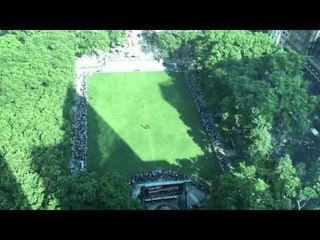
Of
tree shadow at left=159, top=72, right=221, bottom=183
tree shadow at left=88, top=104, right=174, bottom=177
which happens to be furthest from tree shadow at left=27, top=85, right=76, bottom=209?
tree shadow at left=159, top=72, right=221, bottom=183

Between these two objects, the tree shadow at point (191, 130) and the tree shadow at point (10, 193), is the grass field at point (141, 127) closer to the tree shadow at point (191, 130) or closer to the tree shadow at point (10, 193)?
the tree shadow at point (191, 130)

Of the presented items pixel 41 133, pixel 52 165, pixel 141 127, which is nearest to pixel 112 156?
pixel 141 127

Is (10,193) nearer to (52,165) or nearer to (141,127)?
(52,165)

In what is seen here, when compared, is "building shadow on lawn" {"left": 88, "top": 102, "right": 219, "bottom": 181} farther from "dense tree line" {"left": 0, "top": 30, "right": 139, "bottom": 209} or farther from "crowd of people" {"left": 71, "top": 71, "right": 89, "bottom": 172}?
"dense tree line" {"left": 0, "top": 30, "right": 139, "bottom": 209}

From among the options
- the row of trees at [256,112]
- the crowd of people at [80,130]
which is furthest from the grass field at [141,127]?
the row of trees at [256,112]

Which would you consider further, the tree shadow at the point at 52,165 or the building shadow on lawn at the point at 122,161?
the building shadow on lawn at the point at 122,161
